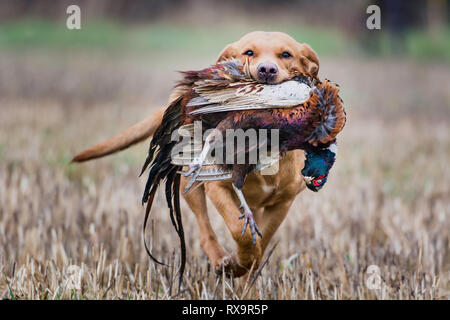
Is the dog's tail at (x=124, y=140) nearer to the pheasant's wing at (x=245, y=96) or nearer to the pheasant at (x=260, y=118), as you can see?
the pheasant at (x=260, y=118)

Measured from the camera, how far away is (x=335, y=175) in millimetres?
6438

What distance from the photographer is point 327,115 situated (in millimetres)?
2652

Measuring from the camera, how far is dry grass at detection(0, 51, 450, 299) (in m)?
3.54

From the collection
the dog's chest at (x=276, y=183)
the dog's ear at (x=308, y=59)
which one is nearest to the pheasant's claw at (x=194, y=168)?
the dog's chest at (x=276, y=183)

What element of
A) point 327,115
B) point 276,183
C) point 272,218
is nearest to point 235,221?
point 276,183

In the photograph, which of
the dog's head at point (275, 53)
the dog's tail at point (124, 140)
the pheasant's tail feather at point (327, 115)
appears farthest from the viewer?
the dog's tail at point (124, 140)

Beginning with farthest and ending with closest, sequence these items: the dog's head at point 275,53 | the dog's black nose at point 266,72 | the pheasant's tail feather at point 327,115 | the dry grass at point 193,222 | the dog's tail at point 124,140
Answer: the dog's tail at point 124,140 → the dry grass at point 193,222 → the dog's head at point 275,53 → the dog's black nose at point 266,72 → the pheasant's tail feather at point 327,115

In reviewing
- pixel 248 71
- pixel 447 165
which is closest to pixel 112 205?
pixel 248 71

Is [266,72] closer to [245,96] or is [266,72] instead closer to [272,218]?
[245,96]

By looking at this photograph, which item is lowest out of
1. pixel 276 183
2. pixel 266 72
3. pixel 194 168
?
pixel 276 183

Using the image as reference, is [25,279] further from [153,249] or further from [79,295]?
[153,249]

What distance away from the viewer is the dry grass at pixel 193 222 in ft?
11.6

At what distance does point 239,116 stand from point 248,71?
1.05 feet

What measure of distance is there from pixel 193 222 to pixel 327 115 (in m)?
2.26
